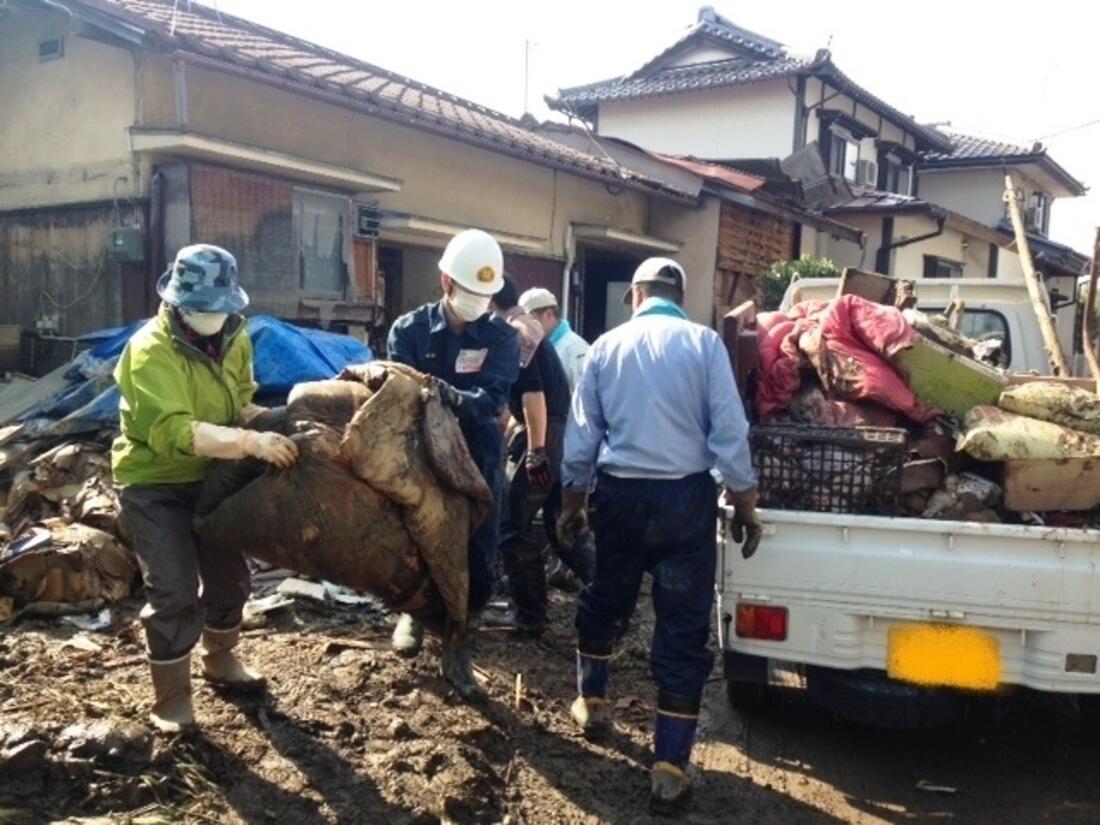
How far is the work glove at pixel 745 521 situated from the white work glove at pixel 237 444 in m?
1.45

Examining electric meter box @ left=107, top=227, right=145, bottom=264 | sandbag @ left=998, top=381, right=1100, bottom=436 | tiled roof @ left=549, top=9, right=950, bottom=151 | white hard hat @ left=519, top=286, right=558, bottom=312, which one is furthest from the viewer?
tiled roof @ left=549, top=9, right=950, bottom=151

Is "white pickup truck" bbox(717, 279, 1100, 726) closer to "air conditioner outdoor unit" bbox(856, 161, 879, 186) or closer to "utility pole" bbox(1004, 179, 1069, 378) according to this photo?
"utility pole" bbox(1004, 179, 1069, 378)

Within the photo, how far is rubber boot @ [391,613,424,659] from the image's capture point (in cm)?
401

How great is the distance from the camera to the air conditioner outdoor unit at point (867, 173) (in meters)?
20.1

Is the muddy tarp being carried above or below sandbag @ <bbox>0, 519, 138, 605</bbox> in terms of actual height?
above

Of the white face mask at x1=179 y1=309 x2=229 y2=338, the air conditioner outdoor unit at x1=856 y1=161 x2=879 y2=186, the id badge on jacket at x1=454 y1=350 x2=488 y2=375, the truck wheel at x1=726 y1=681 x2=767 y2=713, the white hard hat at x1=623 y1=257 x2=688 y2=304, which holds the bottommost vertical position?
the truck wheel at x1=726 y1=681 x2=767 y2=713

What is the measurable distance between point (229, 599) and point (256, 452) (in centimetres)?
84

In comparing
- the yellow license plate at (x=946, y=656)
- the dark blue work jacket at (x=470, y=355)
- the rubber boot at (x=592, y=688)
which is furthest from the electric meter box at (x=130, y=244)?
the yellow license plate at (x=946, y=656)

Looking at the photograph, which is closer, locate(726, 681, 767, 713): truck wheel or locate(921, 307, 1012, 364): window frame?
locate(726, 681, 767, 713): truck wheel

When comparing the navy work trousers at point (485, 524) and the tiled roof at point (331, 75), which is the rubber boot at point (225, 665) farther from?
the tiled roof at point (331, 75)

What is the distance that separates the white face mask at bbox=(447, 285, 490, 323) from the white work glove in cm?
107

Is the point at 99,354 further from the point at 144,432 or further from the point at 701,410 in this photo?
the point at 701,410

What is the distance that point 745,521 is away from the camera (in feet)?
10.3

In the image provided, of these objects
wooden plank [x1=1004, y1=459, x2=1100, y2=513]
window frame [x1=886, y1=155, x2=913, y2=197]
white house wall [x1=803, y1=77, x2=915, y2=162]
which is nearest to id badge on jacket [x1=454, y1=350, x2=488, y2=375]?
wooden plank [x1=1004, y1=459, x2=1100, y2=513]
